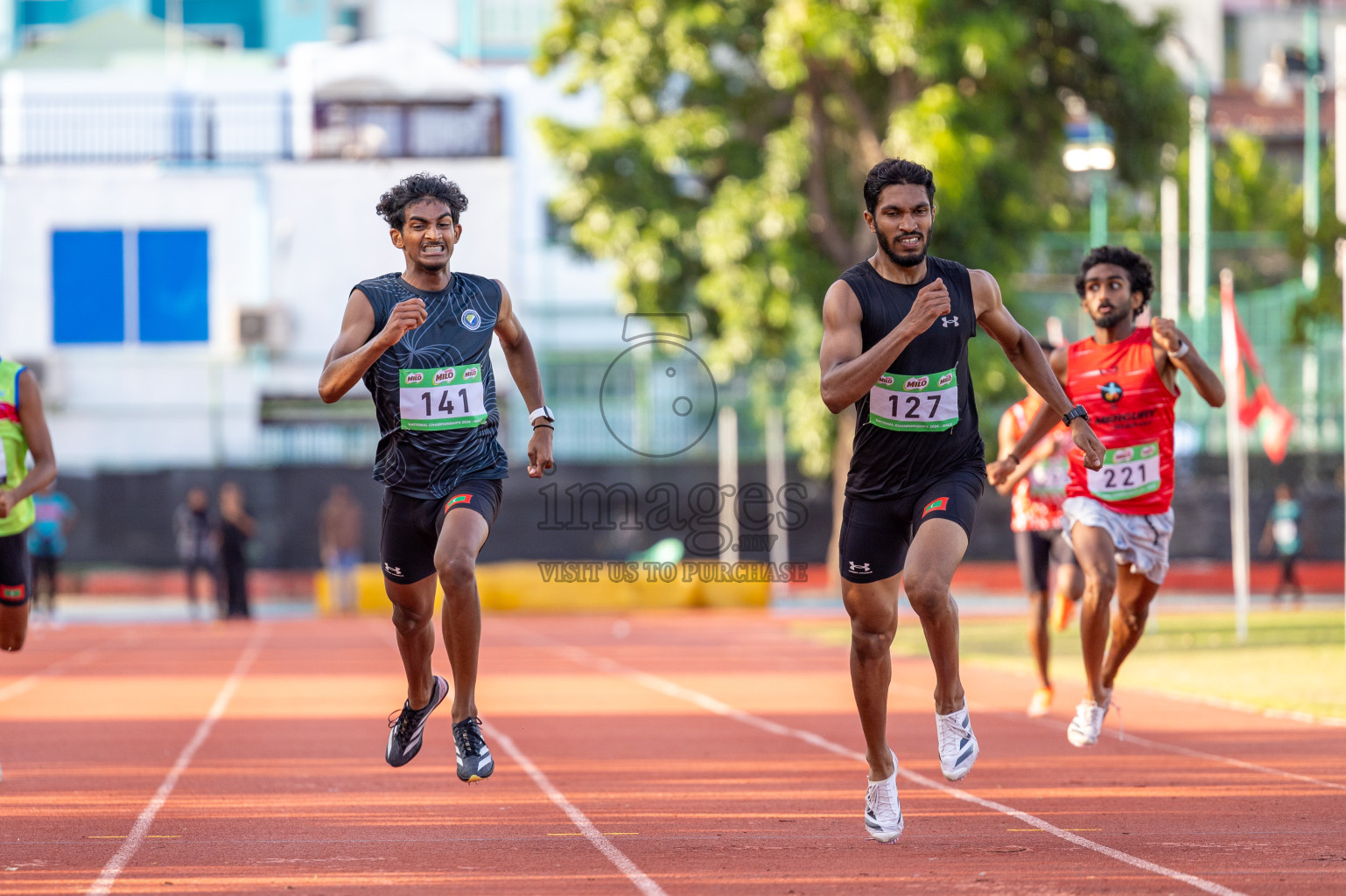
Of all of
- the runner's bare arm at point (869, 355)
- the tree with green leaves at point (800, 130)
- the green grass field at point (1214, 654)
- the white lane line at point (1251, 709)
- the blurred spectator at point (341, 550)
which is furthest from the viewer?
the blurred spectator at point (341, 550)

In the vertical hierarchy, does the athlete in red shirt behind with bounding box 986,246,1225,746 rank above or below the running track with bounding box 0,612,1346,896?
above

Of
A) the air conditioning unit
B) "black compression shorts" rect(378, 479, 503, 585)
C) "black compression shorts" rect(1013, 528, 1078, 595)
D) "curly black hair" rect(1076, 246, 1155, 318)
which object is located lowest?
"black compression shorts" rect(1013, 528, 1078, 595)

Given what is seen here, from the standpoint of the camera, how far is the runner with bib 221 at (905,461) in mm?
6508

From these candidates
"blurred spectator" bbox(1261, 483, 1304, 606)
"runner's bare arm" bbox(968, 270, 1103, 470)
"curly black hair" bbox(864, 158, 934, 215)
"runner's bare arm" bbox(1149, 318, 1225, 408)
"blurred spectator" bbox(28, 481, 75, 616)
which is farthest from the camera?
"blurred spectator" bbox(1261, 483, 1304, 606)

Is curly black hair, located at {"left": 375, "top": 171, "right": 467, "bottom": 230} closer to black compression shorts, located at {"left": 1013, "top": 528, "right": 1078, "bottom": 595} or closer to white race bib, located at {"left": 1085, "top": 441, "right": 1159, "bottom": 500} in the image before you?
white race bib, located at {"left": 1085, "top": 441, "right": 1159, "bottom": 500}

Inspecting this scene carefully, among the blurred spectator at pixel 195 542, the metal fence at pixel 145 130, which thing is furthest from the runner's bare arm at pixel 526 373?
the metal fence at pixel 145 130

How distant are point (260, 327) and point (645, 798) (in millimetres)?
29985

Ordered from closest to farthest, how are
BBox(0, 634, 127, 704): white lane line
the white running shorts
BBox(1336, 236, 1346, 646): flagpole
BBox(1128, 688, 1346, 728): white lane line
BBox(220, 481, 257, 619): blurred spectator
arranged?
the white running shorts → BBox(1128, 688, 1346, 728): white lane line → BBox(0, 634, 127, 704): white lane line → BBox(1336, 236, 1346, 646): flagpole → BBox(220, 481, 257, 619): blurred spectator

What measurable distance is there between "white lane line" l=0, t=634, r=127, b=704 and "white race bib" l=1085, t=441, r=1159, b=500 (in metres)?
8.33

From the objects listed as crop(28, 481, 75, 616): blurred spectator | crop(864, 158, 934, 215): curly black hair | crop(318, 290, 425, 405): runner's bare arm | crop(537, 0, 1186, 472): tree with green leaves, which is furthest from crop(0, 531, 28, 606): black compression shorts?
crop(28, 481, 75, 616): blurred spectator

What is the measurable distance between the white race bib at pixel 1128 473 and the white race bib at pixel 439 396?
3.28 meters

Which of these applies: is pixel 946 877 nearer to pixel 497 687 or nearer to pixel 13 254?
pixel 497 687

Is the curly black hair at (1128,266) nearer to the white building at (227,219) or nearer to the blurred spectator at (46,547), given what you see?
the blurred spectator at (46,547)

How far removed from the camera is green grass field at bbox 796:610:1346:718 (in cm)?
1251
